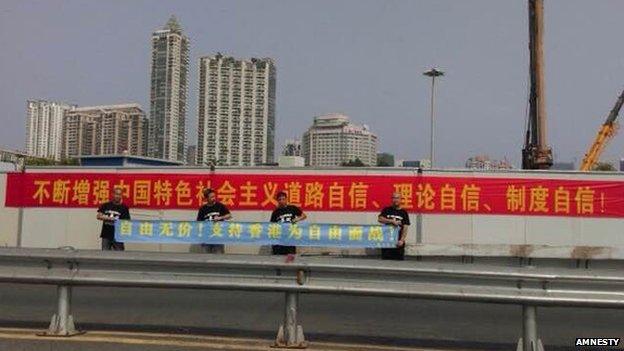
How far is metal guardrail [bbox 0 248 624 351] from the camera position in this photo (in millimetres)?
4793

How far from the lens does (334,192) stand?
47.1ft

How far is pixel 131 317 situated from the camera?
6.42m

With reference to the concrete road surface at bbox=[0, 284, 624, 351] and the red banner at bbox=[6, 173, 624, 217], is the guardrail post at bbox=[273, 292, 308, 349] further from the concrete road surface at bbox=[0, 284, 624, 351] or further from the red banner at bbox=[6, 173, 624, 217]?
the red banner at bbox=[6, 173, 624, 217]

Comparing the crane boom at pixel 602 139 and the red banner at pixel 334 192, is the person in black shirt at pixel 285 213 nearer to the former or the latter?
the red banner at pixel 334 192

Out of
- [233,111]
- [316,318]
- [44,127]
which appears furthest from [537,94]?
[44,127]

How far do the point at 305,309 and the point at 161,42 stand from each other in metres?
53.9

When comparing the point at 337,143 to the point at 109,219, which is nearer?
the point at 109,219

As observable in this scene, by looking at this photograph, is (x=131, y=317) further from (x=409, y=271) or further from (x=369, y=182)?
(x=369, y=182)

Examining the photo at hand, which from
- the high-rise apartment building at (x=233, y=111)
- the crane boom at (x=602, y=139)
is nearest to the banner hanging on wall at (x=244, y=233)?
the crane boom at (x=602, y=139)

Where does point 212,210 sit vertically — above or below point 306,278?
above

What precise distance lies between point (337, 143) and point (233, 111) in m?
14.7

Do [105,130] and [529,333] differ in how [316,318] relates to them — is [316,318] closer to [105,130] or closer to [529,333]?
[529,333]

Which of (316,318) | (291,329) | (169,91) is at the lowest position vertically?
(316,318)

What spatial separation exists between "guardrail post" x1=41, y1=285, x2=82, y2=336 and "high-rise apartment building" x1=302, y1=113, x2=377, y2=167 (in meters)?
53.9
